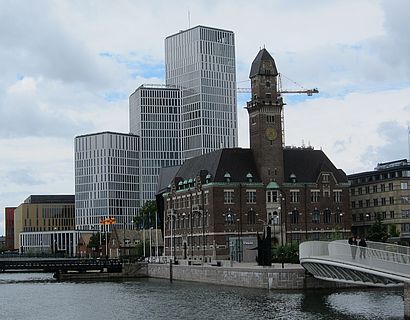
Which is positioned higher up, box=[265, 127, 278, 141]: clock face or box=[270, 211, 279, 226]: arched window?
box=[265, 127, 278, 141]: clock face

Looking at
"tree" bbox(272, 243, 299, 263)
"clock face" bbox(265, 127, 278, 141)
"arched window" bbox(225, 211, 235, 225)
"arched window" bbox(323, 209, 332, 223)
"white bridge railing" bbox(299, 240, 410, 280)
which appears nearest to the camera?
"white bridge railing" bbox(299, 240, 410, 280)

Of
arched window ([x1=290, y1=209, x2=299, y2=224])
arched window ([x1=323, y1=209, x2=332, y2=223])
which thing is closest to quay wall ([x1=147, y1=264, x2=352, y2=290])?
arched window ([x1=290, y1=209, x2=299, y2=224])

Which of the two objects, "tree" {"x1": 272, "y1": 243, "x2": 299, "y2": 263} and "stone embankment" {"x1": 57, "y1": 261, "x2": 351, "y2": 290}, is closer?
"stone embankment" {"x1": 57, "y1": 261, "x2": 351, "y2": 290}

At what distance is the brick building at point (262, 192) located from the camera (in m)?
138

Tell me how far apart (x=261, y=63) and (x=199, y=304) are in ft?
246

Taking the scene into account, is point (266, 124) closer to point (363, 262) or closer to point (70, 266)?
point (70, 266)

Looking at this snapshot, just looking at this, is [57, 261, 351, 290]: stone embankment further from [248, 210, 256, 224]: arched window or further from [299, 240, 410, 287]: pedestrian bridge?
[248, 210, 256, 224]: arched window

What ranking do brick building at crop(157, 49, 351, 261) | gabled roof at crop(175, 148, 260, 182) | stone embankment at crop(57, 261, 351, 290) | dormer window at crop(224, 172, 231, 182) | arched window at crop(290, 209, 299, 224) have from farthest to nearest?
arched window at crop(290, 209, 299, 224) → gabled roof at crop(175, 148, 260, 182) → dormer window at crop(224, 172, 231, 182) → brick building at crop(157, 49, 351, 261) → stone embankment at crop(57, 261, 351, 290)

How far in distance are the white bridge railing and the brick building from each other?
69.9 metres

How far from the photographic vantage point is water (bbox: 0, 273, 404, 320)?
66562 mm

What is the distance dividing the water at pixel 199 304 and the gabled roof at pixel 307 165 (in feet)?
159

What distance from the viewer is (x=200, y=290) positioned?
93.4 meters

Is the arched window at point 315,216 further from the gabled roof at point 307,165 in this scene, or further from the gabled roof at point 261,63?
the gabled roof at point 261,63

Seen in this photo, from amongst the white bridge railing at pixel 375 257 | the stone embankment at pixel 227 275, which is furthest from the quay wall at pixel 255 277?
the white bridge railing at pixel 375 257
